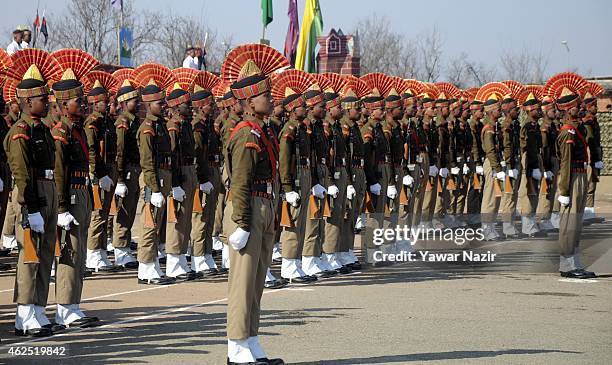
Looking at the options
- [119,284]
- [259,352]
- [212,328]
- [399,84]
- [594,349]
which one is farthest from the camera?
[399,84]

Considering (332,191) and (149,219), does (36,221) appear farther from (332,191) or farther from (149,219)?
(332,191)

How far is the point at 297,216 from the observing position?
1338 cm

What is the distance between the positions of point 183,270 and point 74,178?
11.8ft

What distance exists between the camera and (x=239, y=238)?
819 cm

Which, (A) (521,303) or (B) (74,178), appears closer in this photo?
(B) (74,178)

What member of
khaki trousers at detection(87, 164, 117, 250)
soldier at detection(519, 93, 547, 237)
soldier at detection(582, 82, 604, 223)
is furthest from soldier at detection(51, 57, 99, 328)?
soldier at detection(519, 93, 547, 237)

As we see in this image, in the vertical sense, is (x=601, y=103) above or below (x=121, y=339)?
above

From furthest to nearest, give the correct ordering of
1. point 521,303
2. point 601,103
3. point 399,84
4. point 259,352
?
1. point 601,103
2. point 399,84
3. point 521,303
4. point 259,352

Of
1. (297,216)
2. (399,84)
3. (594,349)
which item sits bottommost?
(594,349)

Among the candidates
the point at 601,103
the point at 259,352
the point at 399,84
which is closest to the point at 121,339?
the point at 259,352

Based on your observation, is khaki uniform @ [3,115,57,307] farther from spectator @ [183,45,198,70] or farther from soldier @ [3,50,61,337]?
spectator @ [183,45,198,70]

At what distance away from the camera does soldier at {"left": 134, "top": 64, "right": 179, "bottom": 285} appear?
13.0 m

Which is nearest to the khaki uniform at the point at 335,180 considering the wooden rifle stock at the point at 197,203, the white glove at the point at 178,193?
the wooden rifle stock at the point at 197,203

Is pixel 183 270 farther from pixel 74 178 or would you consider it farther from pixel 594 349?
pixel 594 349
